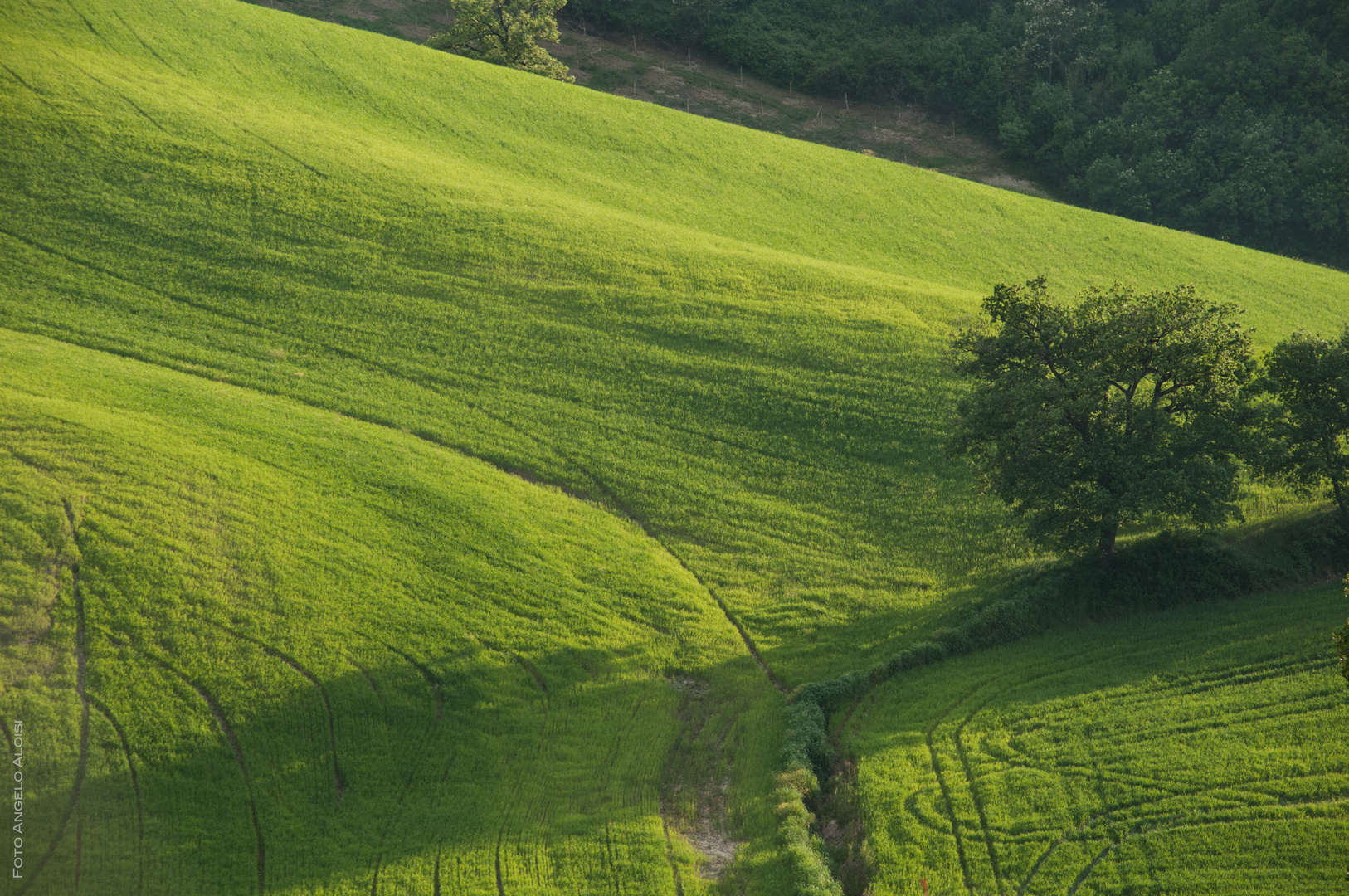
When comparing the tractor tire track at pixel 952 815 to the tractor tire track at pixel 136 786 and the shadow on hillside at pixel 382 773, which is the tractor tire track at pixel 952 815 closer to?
the shadow on hillside at pixel 382 773

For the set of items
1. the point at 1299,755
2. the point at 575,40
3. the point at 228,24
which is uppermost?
the point at 575,40

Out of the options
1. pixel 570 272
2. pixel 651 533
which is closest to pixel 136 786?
pixel 651 533

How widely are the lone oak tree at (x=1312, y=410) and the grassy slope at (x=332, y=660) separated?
77.8 ft

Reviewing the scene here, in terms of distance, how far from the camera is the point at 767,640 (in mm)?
36750

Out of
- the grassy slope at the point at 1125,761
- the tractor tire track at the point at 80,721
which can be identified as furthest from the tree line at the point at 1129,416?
the tractor tire track at the point at 80,721

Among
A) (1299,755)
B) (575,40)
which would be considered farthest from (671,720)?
(575,40)

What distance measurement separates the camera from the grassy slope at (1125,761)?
24.9 metres

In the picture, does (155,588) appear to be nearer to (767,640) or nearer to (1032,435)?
(767,640)

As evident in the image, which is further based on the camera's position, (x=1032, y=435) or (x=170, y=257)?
(x=170, y=257)

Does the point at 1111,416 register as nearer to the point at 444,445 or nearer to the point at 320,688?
the point at 444,445

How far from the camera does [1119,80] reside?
98438 millimetres

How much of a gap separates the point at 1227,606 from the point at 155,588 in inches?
1596

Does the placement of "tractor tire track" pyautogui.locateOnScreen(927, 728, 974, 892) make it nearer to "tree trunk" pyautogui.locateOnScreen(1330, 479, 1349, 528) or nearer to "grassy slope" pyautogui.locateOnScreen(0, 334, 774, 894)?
"grassy slope" pyautogui.locateOnScreen(0, 334, 774, 894)

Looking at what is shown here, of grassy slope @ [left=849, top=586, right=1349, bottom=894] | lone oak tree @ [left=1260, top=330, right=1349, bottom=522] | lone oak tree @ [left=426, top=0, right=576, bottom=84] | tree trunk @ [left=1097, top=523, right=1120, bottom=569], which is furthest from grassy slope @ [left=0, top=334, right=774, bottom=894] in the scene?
lone oak tree @ [left=426, top=0, right=576, bottom=84]
